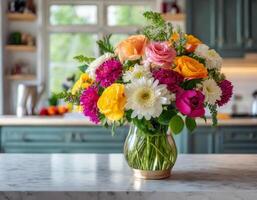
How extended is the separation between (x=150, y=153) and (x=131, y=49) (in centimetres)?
32

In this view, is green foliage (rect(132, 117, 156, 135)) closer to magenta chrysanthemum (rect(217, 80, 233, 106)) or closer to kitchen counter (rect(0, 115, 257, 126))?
magenta chrysanthemum (rect(217, 80, 233, 106))

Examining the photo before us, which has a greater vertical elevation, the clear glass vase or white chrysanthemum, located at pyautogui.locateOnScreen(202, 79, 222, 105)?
white chrysanthemum, located at pyautogui.locateOnScreen(202, 79, 222, 105)

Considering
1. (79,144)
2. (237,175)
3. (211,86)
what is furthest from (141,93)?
(79,144)

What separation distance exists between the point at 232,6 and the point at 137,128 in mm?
2807

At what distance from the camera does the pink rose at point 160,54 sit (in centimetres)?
105

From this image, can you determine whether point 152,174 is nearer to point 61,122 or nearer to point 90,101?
point 90,101

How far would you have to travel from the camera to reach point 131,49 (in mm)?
1104

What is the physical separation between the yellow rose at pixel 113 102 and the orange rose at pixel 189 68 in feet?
0.56

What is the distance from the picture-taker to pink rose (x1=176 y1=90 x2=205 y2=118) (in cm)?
103

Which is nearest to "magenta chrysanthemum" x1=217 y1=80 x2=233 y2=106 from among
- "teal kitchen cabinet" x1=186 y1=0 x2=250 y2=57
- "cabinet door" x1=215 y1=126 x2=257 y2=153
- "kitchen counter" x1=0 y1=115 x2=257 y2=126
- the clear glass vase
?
the clear glass vase

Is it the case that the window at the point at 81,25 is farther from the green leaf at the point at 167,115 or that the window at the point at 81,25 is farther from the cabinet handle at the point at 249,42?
the green leaf at the point at 167,115

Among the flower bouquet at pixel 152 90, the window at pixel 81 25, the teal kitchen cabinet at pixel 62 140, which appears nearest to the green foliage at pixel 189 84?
the flower bouquet at pixel 152 90

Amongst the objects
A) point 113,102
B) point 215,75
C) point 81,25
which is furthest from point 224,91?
point 81,25

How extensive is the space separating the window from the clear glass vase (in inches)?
124
